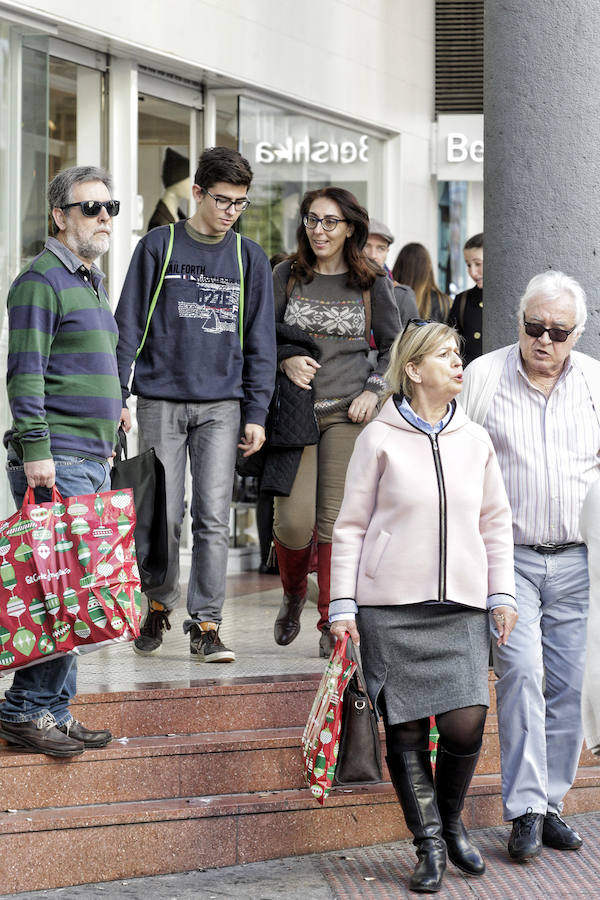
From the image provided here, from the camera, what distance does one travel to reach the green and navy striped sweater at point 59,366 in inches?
191

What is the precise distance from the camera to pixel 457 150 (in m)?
12.2

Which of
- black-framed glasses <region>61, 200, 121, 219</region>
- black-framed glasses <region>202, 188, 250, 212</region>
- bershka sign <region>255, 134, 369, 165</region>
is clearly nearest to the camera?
black-framed glasses <region>61, 200, 121, 219</region>

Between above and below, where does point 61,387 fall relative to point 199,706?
above

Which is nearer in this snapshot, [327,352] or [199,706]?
[199,706]

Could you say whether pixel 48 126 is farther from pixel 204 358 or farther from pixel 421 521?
pixel 421 521

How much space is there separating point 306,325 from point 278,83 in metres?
4.35

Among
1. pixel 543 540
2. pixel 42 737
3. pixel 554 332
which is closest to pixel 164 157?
pixel 554 332

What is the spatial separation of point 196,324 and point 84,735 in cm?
192

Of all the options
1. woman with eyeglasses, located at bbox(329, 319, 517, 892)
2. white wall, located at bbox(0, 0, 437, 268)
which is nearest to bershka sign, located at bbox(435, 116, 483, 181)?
white wall, located at bbox(0, 0, 437, 268)

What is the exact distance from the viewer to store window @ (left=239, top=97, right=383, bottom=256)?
1041 centimetres

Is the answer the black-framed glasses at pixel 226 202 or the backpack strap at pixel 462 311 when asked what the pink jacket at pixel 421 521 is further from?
the backpack strap at pixel 462 311

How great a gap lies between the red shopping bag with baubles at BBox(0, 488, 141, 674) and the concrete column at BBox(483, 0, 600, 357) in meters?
2.51

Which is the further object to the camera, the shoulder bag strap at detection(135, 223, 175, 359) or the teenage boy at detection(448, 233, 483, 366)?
the teenage boy at detection(448, 233, 483, 366)

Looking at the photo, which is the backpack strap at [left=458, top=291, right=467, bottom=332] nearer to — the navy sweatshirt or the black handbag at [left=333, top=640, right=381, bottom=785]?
the navy sweatshirt
